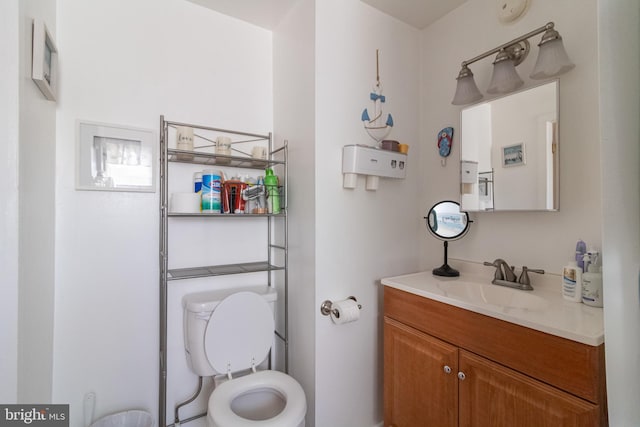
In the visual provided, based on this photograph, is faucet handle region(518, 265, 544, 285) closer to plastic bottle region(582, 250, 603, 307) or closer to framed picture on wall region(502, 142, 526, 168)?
plastic bottle region(582, 250, 603, 307)

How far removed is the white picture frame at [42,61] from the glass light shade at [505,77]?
1.74m

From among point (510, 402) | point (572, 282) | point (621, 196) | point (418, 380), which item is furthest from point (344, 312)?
point (621, 196)

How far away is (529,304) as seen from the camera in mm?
1160

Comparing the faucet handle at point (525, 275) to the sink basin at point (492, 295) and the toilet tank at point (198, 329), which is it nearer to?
the sink basin at point (492, 295)

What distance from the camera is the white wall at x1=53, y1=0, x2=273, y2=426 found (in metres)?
A: 1.25

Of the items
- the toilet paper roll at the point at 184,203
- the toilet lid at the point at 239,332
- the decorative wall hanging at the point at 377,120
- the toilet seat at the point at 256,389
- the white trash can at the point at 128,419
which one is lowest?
the white trash can at the point at 128,419

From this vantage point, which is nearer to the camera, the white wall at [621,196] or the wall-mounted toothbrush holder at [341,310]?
the white wall at [621,196]

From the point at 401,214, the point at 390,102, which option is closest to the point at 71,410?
the point at 401,214

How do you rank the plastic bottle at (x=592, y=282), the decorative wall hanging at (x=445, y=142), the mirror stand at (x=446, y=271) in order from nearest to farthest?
the plastic bottle at (x=592, y=282) → the mirror stand at (x=446, y=271) → the decorative wall hanging at (x=445, y=142)

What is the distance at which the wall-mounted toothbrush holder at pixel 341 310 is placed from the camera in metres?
1.34

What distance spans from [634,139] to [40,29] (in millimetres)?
1476

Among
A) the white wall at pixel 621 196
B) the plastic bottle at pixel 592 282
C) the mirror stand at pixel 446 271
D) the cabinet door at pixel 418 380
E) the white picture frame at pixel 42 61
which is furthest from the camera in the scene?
the mirror stand at pixel 446 271

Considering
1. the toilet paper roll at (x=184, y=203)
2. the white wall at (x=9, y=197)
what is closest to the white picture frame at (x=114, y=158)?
the toilet paper roll at (x=184, y=203)

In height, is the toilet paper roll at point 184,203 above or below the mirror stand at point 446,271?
above
